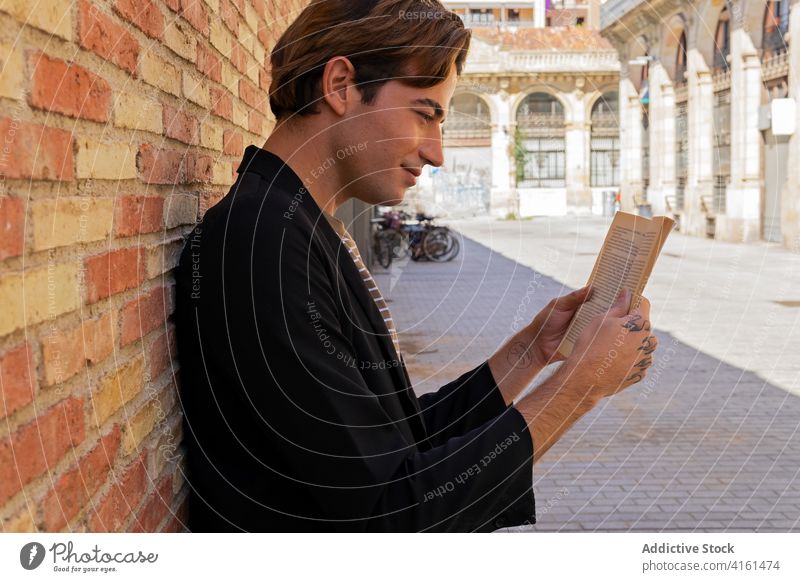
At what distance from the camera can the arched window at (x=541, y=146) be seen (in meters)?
47.8

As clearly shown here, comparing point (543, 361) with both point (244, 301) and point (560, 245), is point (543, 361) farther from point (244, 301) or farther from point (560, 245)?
point (560, 245)

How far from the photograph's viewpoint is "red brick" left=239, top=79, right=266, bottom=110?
9.95 ft

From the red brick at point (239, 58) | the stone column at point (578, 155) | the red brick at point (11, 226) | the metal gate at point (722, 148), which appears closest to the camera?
the red brick at point (11, 226)

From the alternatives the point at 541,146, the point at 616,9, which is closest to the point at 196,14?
the point at 616,9

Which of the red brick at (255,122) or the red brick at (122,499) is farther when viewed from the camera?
the red brick at (255,122)

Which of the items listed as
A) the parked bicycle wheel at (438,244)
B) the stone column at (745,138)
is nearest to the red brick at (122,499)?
the parked bicycle wheel at (438,244)

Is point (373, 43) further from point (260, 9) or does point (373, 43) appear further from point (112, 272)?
point (260, 9)

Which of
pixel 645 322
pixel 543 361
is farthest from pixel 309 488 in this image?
pixel 543 361

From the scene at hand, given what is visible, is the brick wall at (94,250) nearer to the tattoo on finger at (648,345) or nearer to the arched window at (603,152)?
the tattoo on finger at (648,345)

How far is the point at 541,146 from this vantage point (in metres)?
49.3

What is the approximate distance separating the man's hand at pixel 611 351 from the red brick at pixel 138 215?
2.56ft

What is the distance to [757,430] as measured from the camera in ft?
19.7

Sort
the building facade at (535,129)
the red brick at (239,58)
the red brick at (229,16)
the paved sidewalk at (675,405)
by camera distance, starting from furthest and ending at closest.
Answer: the building facade at (535,129), the paved sidewalk at (675,405), the red brick at (239,58), the red brick at (229,16)

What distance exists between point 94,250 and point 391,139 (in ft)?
1.92
